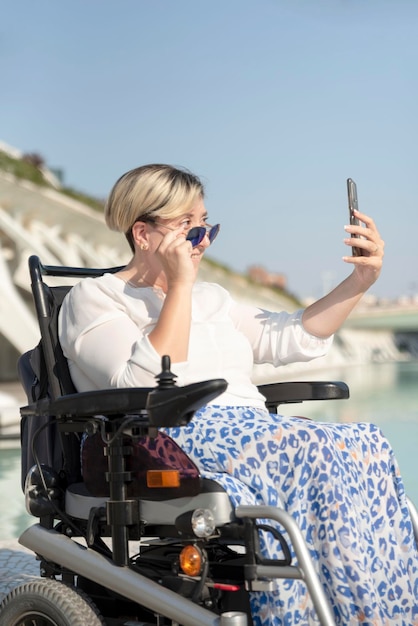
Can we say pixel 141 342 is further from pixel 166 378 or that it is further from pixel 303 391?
pixel 303 391

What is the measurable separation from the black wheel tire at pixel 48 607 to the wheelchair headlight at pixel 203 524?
49cm

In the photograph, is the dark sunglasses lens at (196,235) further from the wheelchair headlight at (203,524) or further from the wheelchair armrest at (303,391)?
the wheelchair headlight at (203,524)

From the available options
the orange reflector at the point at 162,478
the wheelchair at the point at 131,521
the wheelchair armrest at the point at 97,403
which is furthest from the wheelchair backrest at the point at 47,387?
the orange reflector at the point at 162,478

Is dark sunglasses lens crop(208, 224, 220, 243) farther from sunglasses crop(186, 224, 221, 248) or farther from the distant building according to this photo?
the distant building

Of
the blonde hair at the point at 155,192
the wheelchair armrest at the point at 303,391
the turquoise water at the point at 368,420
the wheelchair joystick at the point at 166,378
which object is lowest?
the turquoise water at the point at 368,420

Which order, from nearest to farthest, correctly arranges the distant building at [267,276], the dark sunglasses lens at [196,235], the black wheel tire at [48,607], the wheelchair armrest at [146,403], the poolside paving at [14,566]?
1. the wheelchair armrest at [146,403]
2. the black wheel tire at [48,607]
3. the dark sunglasses lens at [196,235]
4. the poolside paving at [14,566]
5. the distant building at [267,276]

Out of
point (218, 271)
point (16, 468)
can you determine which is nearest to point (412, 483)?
point (16, 468)

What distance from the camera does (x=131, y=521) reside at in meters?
2.68

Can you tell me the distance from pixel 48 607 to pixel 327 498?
86 centimetres

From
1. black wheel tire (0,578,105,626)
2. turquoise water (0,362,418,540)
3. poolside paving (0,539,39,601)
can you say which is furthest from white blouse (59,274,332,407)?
→ turquoise water (0,362,418,540)

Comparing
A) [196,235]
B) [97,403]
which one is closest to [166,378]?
[97,403]

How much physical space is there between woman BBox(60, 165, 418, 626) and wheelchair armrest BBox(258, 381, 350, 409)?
11cm

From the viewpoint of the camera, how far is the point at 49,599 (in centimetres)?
280

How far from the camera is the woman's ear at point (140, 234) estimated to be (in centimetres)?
312
